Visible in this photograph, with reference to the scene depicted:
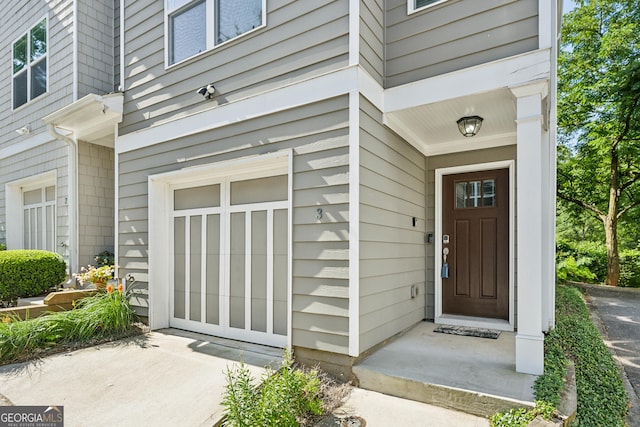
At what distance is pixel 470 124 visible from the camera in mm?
3951

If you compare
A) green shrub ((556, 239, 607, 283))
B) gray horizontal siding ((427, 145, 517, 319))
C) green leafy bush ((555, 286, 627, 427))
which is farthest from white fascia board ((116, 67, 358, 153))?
green shrub ((556, 239, 607, 283))

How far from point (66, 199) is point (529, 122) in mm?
6446

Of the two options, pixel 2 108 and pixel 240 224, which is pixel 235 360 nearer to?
pixel 240 224

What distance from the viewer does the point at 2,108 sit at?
7469mm

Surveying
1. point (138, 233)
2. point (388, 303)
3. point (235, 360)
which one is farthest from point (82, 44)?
point (388, 303)

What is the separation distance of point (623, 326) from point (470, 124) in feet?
Result: 14.7

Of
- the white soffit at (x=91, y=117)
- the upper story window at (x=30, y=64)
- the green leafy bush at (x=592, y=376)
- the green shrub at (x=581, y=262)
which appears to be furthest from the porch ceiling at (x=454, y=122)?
the green shrub at (x=581, y=262)

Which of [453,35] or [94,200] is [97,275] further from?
[453,35]

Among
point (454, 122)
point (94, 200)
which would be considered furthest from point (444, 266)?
point (94, 200)

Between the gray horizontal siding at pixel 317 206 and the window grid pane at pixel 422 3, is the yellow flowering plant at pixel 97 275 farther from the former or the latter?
the window grid pane at pixel 422 3

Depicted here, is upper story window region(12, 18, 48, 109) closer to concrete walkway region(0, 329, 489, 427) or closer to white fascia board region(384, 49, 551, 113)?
concrete walkway region(0, 329, 489, 427)

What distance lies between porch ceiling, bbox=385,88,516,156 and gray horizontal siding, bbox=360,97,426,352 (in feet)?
0.57

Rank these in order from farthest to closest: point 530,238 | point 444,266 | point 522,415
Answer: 1. point 444,266
2. point 530,238
3. point 522,415

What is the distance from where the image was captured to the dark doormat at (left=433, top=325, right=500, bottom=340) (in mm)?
4195
